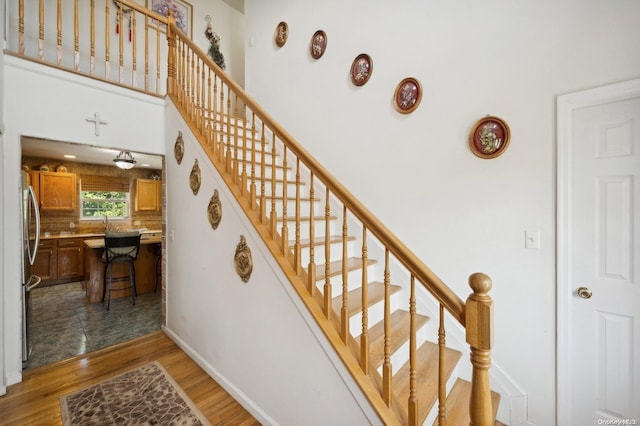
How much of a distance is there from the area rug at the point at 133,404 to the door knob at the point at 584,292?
250 centimetres

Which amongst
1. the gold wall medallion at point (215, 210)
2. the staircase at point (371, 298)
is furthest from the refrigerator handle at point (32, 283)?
the staircase at point (371, 298)

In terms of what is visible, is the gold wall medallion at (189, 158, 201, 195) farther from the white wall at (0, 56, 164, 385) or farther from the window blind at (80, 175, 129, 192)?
the window blind at (80, 175, 129, 192)

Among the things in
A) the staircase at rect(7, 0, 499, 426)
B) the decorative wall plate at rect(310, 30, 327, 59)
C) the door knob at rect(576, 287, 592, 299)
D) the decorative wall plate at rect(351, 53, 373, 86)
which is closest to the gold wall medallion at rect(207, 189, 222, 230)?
the staircase at rect(7, 0, 499, 426)

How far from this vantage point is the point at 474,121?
Answer: 192cm

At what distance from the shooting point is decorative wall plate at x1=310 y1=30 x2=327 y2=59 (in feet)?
9.50

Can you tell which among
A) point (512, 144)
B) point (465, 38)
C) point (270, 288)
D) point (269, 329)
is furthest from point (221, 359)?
point (465, 38)

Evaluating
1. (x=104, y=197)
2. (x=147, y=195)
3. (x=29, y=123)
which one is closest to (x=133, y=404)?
(x=29, y=123)

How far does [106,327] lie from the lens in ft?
10.2

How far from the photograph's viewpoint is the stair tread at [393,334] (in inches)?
58.9

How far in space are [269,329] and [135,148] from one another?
2313 millimetres

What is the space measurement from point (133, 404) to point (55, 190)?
5231 mm

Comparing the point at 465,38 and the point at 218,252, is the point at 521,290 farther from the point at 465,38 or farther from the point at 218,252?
the point at 218,252

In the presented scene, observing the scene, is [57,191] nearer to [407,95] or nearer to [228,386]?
[228,386]

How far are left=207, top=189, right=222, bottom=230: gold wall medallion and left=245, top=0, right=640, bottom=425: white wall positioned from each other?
3.94ft
